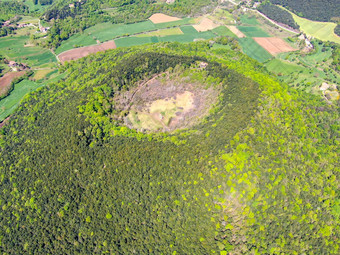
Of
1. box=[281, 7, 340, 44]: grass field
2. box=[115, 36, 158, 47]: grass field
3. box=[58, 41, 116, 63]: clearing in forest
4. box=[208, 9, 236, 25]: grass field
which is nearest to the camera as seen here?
box=[58, 41, 116, 63]: clearing in forest

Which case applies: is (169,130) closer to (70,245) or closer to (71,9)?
(70,245)

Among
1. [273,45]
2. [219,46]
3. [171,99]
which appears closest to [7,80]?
[171,99]

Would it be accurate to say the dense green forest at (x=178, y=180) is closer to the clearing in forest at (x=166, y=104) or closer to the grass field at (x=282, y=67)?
the clearing in forest at (x=166, y=104)

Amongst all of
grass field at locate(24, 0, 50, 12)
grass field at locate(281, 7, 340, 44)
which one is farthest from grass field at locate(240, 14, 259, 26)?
grass field at locate(24, 0, 50, 12)

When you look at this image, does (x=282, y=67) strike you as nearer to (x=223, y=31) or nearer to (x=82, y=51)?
(x=223, y=31)

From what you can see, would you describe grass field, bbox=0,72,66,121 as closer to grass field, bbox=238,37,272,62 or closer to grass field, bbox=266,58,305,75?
grass field, bbox=238,37,272,62

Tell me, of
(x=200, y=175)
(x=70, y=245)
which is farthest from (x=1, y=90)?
(x=200, y=175)
